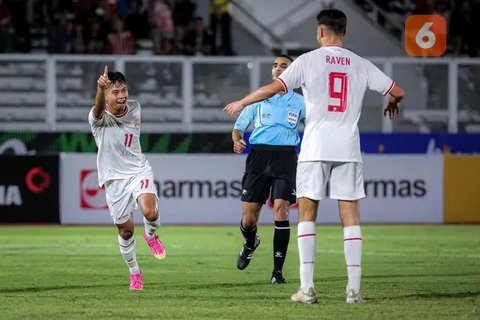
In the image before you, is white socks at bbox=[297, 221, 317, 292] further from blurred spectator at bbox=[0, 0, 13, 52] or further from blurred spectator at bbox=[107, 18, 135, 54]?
blurred spectator at bbox=[0, 0, 13, 52]

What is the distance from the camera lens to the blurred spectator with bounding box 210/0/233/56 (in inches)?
1037

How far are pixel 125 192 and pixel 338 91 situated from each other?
117 inches

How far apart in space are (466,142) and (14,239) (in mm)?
10500

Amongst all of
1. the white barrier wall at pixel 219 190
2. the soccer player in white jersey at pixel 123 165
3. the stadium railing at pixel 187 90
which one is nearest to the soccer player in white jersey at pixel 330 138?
the soccer player in white jersey at pixel 123 165

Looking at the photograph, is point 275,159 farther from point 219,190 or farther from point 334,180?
point 219,190

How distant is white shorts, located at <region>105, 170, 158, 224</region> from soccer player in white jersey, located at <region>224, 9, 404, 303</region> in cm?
228

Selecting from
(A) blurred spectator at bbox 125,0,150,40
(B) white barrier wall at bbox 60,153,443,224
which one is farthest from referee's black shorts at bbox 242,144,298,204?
(A) blurred spectator at bbox 125,0,150,40

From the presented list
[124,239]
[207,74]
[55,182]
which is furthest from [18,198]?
[124,239]

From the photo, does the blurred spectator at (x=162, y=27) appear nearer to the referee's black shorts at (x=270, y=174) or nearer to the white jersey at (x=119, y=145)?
the referee's black shorts at (x=270, y=174)

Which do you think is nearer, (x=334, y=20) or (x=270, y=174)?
(x=334, y=20)

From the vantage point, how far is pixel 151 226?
12.3m

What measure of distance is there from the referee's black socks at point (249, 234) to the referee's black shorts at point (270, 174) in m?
0.34

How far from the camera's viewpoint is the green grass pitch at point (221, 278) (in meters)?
9.55

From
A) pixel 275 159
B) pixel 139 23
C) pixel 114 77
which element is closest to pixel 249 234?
pixel 275 159
